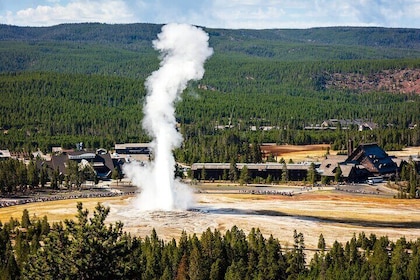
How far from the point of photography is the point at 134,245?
34000 mm

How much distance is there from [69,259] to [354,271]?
2213 centimetres

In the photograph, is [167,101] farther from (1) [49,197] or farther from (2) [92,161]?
(2) [92,161]

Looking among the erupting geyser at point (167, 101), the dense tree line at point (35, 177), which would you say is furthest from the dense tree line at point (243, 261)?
the dense tree line at point (35, 177)

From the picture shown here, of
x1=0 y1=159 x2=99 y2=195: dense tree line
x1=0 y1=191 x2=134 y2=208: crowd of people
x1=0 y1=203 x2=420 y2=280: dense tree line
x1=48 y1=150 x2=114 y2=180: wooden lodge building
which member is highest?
x1=48 y1=150 x2=114 y2=180: wooden lodge building

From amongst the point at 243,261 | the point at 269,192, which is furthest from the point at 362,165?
the point at 243,261

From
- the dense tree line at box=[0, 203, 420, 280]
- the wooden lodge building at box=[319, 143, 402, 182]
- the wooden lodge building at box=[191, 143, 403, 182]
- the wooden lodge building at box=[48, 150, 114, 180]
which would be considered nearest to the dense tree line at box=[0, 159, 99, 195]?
the wooden lodge building at box=[48, 150, 114, 180]

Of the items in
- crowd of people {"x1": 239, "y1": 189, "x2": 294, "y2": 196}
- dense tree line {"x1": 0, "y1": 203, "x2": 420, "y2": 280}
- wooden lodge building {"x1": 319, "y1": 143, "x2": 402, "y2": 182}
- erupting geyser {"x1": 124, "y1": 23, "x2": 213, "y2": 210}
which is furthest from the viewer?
wooden lodge building {"x1": 319, "y1": 143, "x2": 402, "y2": 182}

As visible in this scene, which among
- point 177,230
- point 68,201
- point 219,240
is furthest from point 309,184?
point 219,240

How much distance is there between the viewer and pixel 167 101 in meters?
77.8

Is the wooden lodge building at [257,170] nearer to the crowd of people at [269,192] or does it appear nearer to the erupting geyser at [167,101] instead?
the crowd of people at [269,192]

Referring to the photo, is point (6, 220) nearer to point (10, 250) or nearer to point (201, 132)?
point (10, 250)

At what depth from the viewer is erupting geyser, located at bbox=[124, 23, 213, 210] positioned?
76.4 metres

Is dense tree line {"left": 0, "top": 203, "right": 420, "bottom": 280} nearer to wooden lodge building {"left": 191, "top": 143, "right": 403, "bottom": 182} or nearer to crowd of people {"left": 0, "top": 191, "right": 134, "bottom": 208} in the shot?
crowd of people {"left": 0, "top": 191, "right": 134, "bottom": 208}

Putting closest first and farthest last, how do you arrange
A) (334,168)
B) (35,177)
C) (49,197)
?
(49,197), (35,177), (334,168)
